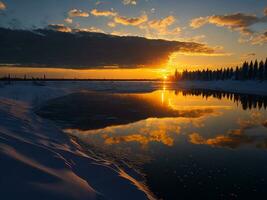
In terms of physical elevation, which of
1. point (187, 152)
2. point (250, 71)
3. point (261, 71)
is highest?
point (250, 71)

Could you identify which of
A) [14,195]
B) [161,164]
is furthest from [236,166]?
[14,195]

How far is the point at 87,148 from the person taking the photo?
12.3 m

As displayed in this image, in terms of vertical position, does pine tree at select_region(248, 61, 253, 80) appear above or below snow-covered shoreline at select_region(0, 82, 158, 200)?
above

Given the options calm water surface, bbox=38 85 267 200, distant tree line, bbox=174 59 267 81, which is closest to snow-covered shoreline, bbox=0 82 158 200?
calm water surface, bbox=38 85 267 200

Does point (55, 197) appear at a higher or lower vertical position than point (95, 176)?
higher

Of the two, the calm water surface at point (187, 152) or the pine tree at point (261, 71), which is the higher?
the pine tree at point (261, 71)

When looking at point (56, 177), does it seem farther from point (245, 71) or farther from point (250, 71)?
point (245, 71)

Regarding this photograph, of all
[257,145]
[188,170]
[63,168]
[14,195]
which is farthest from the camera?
[257,145]

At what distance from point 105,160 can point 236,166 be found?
5.67 meters

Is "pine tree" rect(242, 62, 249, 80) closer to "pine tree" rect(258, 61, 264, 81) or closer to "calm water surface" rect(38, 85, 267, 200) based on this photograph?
"pine tree" rect(258, 61, 264, 81)

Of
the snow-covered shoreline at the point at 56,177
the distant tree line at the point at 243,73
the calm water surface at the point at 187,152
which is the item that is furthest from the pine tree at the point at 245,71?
the snow-covered shoreline at the point at 56,177

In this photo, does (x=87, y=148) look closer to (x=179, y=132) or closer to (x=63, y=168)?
(x=63, y=168)

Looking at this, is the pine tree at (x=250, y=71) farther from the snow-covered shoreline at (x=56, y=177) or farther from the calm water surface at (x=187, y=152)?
the snow-covered shoreline at (x=56, y=177)

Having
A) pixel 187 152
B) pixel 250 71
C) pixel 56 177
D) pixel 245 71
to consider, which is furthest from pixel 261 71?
pixel 56 177
